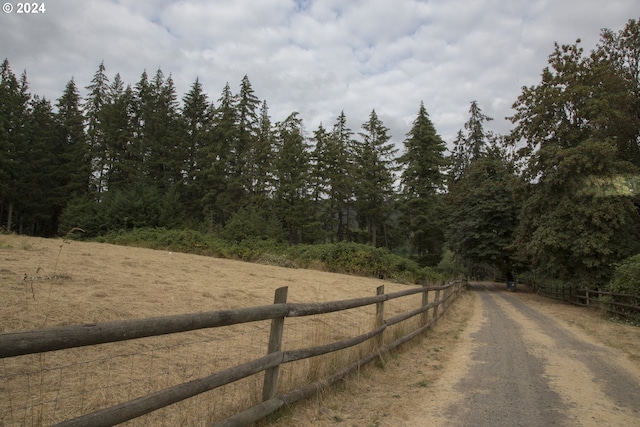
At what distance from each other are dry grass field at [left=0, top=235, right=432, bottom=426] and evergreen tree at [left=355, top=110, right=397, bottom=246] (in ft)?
101

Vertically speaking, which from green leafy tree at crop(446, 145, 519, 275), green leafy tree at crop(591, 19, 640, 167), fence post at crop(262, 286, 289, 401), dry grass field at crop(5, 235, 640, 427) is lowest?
dry grass field at crop(5, 235, 640, 427)

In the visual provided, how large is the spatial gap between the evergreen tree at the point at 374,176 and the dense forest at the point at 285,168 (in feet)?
0.52

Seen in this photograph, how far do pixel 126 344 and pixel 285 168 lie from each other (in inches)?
1344

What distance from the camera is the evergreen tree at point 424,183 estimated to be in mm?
42562

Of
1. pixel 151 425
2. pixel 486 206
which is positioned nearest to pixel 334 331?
pixel 151 425

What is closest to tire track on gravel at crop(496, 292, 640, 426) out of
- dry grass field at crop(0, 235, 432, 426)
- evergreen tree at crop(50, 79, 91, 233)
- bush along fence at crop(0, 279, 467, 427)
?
bush along fence at crop(0, 279, 467, 427)

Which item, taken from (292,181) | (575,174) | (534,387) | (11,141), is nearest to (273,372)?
(534,387)

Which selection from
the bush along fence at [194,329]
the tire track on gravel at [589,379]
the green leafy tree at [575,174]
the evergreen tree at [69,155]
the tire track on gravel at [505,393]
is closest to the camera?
the bush along fence at [194,329]

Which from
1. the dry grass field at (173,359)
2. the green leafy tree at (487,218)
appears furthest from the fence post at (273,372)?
the green leafy tree at (487,218)

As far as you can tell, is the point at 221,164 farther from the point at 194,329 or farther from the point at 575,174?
the point at 194,329

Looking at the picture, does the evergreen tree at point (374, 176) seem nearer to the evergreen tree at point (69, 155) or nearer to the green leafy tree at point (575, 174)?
the green leafy tree at point (575, 174)

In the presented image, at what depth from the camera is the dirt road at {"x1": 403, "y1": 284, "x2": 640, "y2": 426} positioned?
4250mm

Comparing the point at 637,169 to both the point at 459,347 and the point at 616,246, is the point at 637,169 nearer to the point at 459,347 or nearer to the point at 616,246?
the point at 616,246

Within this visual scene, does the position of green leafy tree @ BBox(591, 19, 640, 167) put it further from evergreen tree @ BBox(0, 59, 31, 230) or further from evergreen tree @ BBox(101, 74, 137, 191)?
evergreen tree @ BBox(0, 59, 31, 230)
